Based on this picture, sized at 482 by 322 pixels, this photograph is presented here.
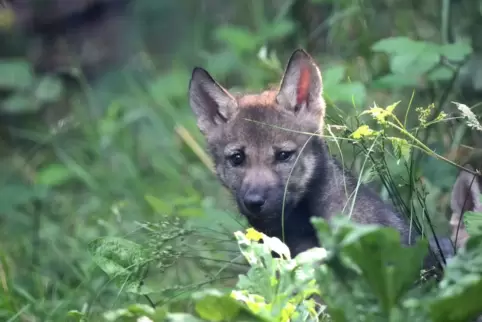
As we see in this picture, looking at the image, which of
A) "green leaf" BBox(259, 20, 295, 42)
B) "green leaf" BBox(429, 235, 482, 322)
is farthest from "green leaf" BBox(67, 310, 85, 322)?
"green leaf" BBox(259, 20, 295, 42)

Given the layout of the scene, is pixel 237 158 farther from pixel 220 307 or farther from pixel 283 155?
pixel 220 307

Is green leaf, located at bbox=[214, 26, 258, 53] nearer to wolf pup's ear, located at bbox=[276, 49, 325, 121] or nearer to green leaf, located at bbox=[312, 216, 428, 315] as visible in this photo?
wolf pup's ear, located at bbox=[276, 49, 325, 121]

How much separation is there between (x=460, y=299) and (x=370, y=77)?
294 centimetres

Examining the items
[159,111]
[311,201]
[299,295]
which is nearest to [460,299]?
[299,295]

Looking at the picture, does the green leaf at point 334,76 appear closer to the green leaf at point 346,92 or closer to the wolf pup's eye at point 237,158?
the green leaf at point 346,92

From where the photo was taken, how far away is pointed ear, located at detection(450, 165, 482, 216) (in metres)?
3.68

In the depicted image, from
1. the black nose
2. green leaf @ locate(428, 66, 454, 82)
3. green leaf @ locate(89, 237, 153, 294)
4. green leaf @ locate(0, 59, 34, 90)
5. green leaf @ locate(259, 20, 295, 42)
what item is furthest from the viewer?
green leaf @ locate(0, 59, 34, 90)

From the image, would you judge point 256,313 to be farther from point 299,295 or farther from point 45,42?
point 45,42

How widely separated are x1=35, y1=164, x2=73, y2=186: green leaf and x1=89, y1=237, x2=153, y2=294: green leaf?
213 centimetres

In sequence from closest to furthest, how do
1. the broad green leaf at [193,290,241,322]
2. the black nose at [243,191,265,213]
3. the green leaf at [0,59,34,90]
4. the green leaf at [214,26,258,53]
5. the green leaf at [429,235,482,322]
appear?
the green leaf at [429,235,482,322]
the broad green leaf at [193,290,241,322]
the black nose at [243,191,265,213]
the green leaf at [214,26,258,53]
the green leaf at [0,59,34,90]

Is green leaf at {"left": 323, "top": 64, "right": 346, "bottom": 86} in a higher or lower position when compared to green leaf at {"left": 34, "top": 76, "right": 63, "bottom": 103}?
higher

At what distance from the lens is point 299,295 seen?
247cm

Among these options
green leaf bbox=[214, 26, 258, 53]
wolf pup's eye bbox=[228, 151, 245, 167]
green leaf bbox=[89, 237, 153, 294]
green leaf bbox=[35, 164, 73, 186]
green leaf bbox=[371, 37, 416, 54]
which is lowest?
green leaf bbox=[35, 164, 73, 186]

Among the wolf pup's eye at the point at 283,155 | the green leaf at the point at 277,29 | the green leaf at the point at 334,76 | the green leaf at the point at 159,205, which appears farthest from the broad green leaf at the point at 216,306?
the green leaf at the point at 277,29
